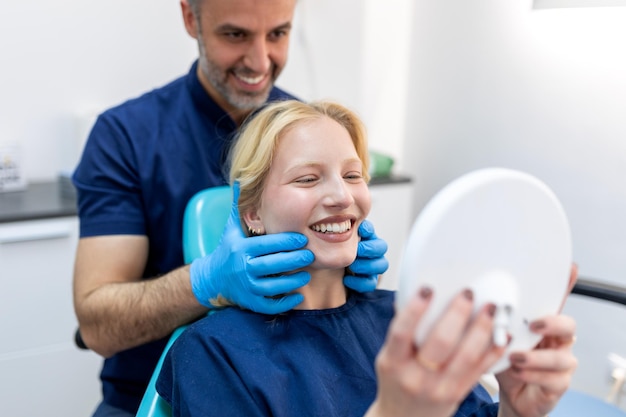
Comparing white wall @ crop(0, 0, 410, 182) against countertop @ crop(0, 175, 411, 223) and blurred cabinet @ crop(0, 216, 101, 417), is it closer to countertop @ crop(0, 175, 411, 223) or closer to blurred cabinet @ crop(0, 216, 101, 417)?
countertop @ crop(0, 175, 411, 223)

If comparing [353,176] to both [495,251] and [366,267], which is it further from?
[495,251]

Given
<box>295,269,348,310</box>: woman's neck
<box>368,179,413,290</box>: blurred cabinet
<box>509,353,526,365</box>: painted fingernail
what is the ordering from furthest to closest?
<box>368,179,413,290</box>: blurred cabinet, <box>295,269,348,310</box>: woman's neck, <box>509,353,526,365</box>: painted fingernail

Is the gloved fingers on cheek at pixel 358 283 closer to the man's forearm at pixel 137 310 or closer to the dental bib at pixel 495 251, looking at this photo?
the man's forearm at pixel 137 310

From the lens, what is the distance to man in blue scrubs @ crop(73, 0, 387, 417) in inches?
52.8

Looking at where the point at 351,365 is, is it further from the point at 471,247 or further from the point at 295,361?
the point at 471,247

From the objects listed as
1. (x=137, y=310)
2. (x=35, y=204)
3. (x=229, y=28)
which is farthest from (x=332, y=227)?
(x=35, y=204)

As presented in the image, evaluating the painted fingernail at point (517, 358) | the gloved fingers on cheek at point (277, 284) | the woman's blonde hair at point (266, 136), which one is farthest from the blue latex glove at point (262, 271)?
the painted fingernail at point (517, 358)

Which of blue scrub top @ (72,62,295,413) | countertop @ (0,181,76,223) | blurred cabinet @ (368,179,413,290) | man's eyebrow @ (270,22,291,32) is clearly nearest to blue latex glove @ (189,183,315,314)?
blue scrub top @ (72,62,295,413)

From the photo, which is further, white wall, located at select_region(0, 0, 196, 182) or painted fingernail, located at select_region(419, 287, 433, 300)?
white wall, located at select_region(0, 0, 196, 182)

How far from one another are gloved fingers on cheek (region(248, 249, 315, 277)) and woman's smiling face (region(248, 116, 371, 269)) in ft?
0.10

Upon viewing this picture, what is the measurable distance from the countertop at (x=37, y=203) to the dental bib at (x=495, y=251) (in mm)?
1588

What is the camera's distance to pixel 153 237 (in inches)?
60.1

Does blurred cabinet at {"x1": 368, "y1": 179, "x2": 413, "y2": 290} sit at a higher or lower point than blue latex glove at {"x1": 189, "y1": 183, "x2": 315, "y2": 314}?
lower

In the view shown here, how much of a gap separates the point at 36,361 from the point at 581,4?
6.87 ft
